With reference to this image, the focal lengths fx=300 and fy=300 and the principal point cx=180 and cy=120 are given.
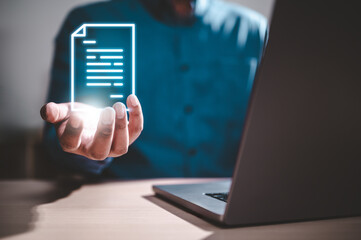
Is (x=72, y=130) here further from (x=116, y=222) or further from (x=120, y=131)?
(x=116, y=222)

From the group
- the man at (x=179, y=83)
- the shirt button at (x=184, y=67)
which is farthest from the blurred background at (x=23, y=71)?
the shirt button at (x=184, y=67)

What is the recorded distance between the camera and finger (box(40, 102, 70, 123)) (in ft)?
1.75

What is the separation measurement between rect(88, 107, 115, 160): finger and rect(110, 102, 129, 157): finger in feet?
0.05

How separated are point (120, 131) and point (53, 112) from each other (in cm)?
13

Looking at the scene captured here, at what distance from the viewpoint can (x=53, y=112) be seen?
554 mm

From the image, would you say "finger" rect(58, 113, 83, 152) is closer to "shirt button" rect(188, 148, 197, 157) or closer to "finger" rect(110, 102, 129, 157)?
"finger" rect(110, 102, 129, 157)

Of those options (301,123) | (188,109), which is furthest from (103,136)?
(188,109)

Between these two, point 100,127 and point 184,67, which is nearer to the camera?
point 100,127

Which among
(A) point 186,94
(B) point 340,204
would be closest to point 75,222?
(B) point 340,204

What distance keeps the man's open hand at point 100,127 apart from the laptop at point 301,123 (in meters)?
0.24

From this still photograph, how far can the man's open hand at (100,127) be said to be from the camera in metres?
0.55

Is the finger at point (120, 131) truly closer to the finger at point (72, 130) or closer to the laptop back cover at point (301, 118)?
the finger at point (72, 130)

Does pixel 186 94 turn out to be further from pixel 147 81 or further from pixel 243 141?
pixel 243 141

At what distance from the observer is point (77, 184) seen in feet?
2.58
